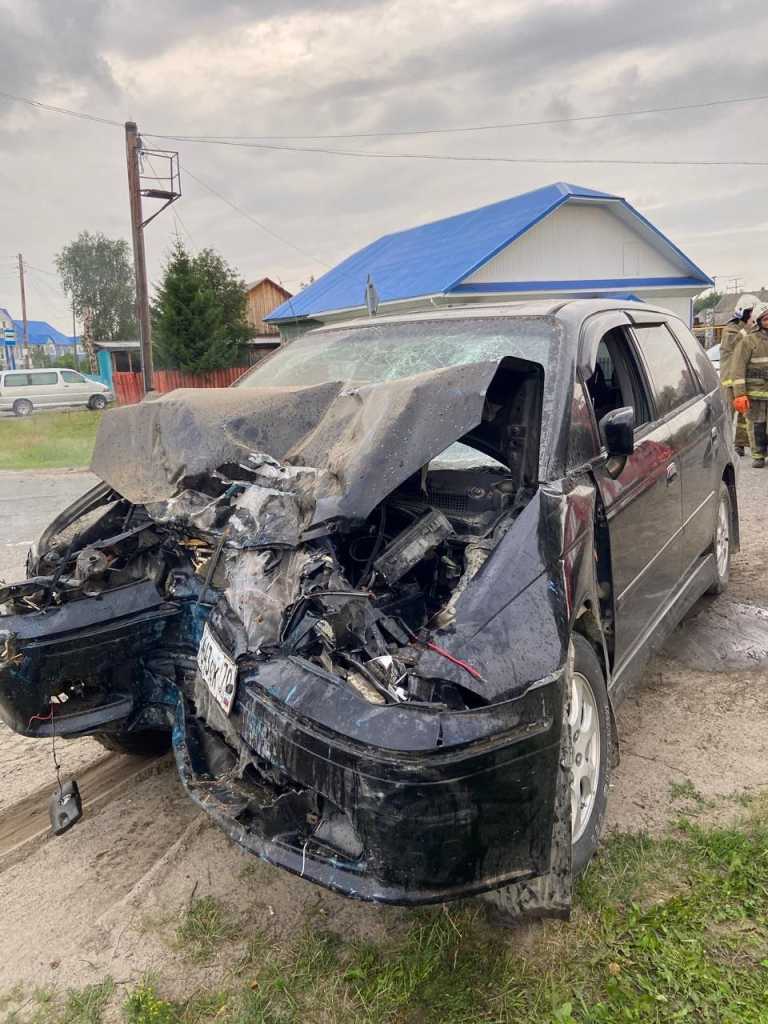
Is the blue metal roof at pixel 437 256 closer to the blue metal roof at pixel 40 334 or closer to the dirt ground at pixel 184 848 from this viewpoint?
the dirt ground at pixel 184 848

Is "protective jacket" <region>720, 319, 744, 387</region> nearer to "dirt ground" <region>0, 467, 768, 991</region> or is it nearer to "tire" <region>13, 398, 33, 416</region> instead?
"dirt ground" <region>0, 467, 768, 991</region>

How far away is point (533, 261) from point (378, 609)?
19.6 m

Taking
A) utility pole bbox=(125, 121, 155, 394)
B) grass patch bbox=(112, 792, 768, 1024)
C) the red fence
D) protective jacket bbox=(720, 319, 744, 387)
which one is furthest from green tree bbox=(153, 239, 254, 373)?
grass patch bbox=(112, 792, 768, 1024)

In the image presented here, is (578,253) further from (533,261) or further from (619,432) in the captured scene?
(619,432)

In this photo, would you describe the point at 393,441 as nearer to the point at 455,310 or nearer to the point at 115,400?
the point at 455,310

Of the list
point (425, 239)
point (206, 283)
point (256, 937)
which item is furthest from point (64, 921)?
point (206, 283)

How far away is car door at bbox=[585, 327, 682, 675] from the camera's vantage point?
9.63 feet

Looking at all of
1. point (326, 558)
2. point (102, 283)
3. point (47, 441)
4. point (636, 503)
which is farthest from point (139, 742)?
point (102, 283)

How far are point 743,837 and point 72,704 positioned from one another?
244 cm

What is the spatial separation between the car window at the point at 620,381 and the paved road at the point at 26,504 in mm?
4782

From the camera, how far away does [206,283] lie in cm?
2927

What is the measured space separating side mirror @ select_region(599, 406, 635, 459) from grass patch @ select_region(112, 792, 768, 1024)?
56.7 inches

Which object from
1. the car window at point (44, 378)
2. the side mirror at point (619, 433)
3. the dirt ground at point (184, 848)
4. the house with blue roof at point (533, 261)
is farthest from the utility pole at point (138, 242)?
the side mirror at point (619, 433)

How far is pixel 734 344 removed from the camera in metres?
9.90
